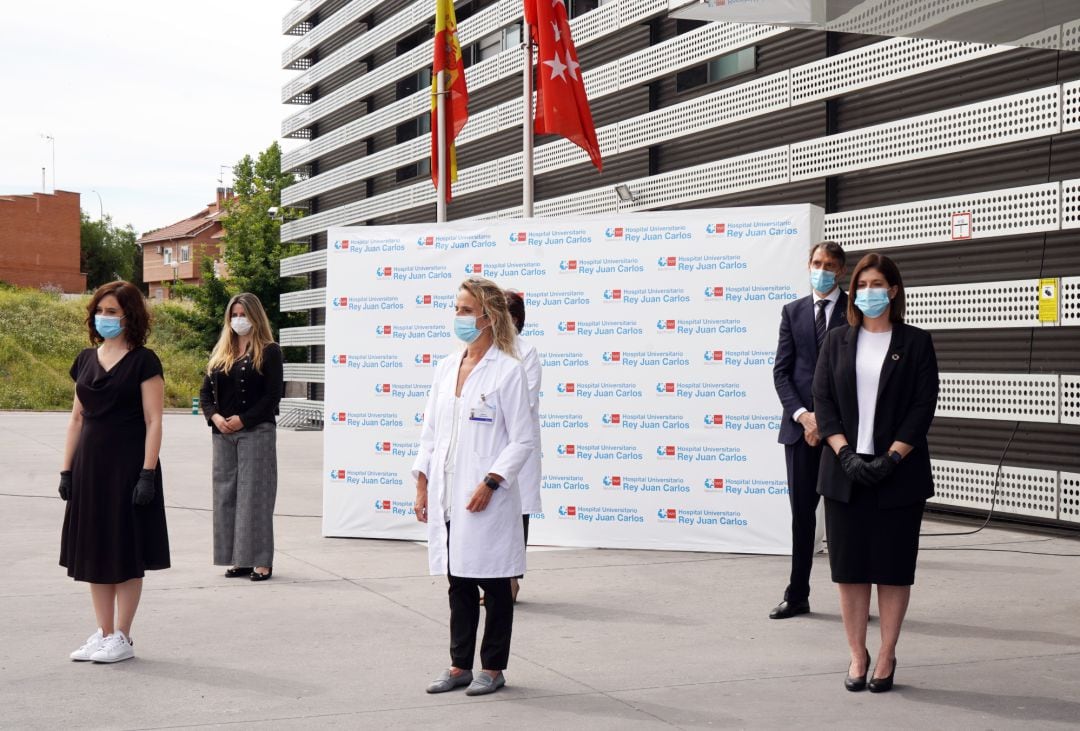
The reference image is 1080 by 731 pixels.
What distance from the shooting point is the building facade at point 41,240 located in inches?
2758

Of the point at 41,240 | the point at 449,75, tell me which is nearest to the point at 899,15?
the point at 449,75

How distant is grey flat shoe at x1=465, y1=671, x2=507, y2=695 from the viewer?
18.9 feet

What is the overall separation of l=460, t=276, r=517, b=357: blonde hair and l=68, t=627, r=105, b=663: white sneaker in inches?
103

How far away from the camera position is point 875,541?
5.82 m

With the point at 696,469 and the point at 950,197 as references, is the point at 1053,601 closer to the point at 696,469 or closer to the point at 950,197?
the point at 696,469

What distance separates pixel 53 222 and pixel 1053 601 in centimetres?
7138

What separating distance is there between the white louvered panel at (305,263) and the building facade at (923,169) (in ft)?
45.1

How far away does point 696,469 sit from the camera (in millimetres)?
10000

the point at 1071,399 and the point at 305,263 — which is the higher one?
the point at 305,263

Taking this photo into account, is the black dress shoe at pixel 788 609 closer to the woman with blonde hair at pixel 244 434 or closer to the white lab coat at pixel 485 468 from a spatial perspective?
the white lab coat at pixel 485 468

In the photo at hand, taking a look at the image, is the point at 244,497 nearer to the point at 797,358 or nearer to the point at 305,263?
the point at 797,358

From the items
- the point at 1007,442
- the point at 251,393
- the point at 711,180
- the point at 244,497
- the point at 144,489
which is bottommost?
the point at 244,497

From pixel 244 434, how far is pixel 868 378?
486 centimetres

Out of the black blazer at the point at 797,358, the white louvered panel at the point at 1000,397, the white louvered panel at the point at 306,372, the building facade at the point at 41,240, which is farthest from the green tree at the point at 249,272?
the black blazer at the point at 797,358
